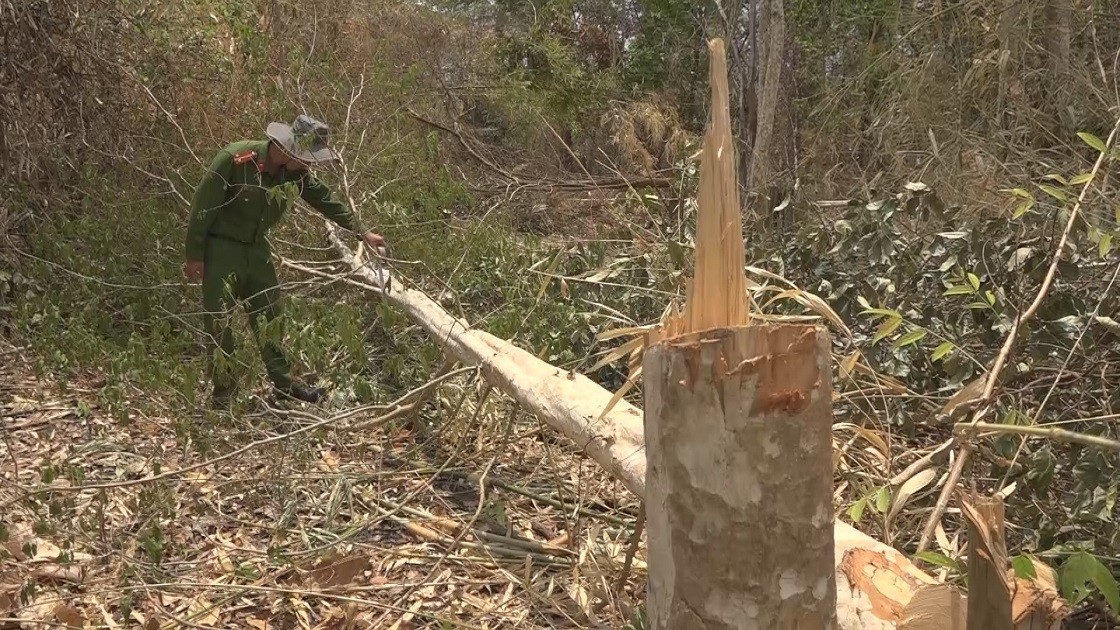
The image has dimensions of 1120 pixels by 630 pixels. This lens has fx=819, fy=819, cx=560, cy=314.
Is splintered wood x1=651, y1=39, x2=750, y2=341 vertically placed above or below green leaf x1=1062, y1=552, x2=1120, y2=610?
above

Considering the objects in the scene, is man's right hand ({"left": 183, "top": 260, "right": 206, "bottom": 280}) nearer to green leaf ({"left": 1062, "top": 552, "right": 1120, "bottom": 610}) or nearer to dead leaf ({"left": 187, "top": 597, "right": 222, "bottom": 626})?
dead leaf ({"left": 187, "top": 597, "right": 222, "bottom": 626})

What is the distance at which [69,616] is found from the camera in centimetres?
252

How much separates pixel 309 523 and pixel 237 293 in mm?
1779

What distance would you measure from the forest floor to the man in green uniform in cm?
52

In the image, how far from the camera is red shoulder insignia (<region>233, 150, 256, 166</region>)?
423cm

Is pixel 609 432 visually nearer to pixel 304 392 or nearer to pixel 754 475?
pixel 754 475

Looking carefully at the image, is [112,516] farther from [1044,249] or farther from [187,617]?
[1044,249]

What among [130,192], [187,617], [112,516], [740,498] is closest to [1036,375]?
[740,498]

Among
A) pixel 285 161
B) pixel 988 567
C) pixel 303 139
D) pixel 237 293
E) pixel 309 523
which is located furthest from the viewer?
pixel 237 293

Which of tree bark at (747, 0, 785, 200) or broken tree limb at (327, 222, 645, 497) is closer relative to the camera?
broken tree limb at (327, 222, 645, 497)

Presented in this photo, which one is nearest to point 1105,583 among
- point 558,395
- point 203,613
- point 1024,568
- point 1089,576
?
point 1089,576

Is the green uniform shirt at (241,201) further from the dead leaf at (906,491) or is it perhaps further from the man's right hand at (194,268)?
the dead leaf at (906,491)

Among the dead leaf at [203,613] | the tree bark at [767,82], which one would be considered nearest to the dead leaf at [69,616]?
the dead leaf at [203,613]

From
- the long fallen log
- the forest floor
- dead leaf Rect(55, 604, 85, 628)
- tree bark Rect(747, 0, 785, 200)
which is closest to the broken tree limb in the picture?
the long fallen log
